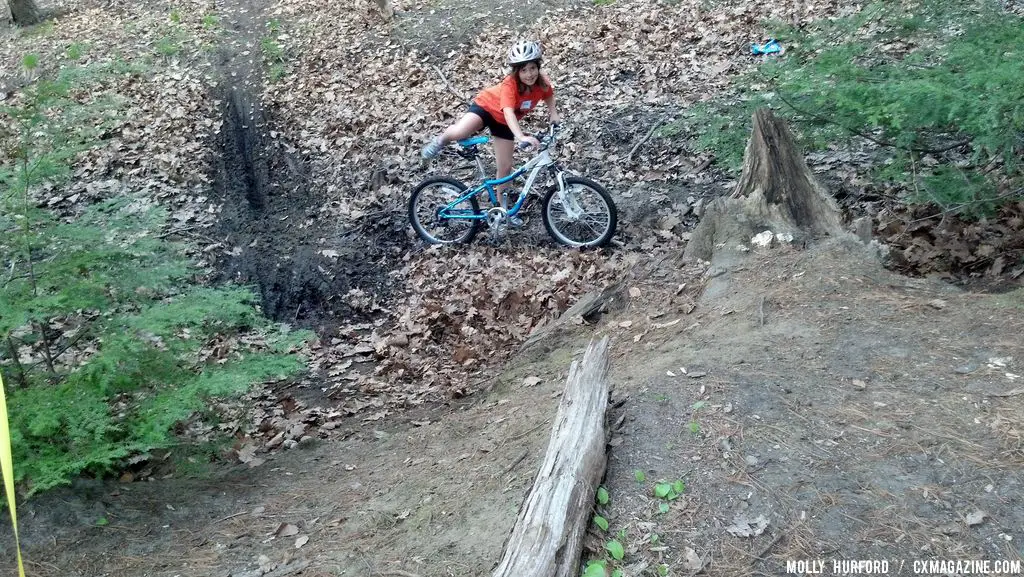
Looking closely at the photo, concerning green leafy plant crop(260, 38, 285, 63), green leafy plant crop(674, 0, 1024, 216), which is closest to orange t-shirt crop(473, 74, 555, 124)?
green leafy plant crop(674, 0, 1024, 216)

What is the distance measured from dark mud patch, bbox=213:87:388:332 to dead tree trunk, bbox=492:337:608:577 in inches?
161

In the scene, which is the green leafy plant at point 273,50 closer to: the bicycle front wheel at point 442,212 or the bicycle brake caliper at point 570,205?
the bicycle front wheel at point 442,212

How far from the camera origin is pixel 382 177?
9023mm

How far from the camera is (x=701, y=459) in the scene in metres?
3.34

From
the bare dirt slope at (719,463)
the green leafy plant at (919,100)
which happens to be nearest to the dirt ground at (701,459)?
the bare dirt slope at (719,463)

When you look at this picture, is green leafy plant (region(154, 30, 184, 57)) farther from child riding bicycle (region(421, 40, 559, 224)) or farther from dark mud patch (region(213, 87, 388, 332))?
child riding bicycle (region(421, 40, 559, 224))

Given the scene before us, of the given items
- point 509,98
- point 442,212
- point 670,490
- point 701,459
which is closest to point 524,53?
point 509,98

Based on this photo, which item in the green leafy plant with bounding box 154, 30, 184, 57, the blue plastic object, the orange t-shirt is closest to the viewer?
the orange t-shirt

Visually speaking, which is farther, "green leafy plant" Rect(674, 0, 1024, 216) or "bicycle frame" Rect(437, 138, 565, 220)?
"bicycle frame" Rect(437, 138, 565, 220)

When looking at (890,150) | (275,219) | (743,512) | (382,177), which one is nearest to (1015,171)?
(890,150)

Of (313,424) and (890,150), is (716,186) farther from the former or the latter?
(313,424)

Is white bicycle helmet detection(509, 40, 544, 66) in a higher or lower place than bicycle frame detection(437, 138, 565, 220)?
higher

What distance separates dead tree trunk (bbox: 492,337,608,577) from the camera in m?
2.83

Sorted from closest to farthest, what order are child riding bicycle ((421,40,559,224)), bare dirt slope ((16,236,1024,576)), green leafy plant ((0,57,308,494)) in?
bare dirt slope ((16,236,1024,576)) → green leafy plant ((0,57,308,494)) → child riding bicycle ((421,40,559,224))
